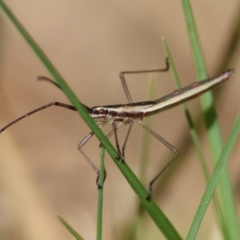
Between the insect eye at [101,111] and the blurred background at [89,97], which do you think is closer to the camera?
the insect eye at [101,111]

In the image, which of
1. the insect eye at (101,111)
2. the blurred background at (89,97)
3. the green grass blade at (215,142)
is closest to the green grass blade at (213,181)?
the green grass blade at (215,142)

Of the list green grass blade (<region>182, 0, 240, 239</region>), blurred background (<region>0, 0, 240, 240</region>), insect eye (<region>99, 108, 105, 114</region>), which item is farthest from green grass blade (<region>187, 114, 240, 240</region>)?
blurred background (<region>0, 0, 240, 240</region>)

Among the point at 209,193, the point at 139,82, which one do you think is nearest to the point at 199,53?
the point at 209,193

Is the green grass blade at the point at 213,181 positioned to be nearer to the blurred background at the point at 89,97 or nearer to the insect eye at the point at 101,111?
the insect eye at the point at 101,111

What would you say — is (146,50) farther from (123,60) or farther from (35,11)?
(35,11)

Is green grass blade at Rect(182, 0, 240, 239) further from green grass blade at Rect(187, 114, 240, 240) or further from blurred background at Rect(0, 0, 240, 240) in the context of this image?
blurred background at Rect(0, 0, 240, 240)

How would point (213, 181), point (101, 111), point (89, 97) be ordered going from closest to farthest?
point (213, 181) → point (101, 111) → point (89, 97)

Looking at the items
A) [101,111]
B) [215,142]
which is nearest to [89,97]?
[101,111]

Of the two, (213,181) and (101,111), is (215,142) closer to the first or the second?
(213,181)
